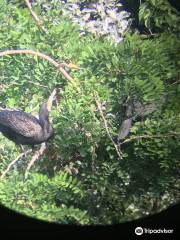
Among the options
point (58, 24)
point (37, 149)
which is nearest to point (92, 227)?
point (37, 149)

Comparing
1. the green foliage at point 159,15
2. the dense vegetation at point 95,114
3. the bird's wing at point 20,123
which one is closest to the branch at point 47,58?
the dense vegetation at point 95,114

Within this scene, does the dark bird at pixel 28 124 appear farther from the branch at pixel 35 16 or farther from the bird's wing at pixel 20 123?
the branch at pixel 35 16

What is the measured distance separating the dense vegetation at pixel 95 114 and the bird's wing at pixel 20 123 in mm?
43

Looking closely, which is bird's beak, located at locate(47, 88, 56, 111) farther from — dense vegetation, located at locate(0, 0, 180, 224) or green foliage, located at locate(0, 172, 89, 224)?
green foliage, located at locate(0, 172, 89, 224)

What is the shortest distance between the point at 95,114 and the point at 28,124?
0.57 feet

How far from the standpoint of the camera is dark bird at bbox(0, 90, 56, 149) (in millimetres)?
1199

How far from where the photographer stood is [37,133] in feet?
3.96

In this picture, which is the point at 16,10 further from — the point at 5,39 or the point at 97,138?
the point at 97,138

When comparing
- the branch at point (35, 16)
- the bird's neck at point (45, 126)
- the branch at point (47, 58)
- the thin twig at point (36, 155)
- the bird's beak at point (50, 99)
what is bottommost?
the thin twig at point (36, 155)

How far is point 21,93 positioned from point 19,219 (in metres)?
0.34

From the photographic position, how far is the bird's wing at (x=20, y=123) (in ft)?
3.94

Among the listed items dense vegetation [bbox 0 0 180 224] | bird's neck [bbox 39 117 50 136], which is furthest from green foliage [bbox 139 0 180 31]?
bird's neck [bbox 39 117 50 136]

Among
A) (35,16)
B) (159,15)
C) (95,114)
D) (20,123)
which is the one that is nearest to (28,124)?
(20,123)

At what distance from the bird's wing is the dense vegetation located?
0.04 meters
